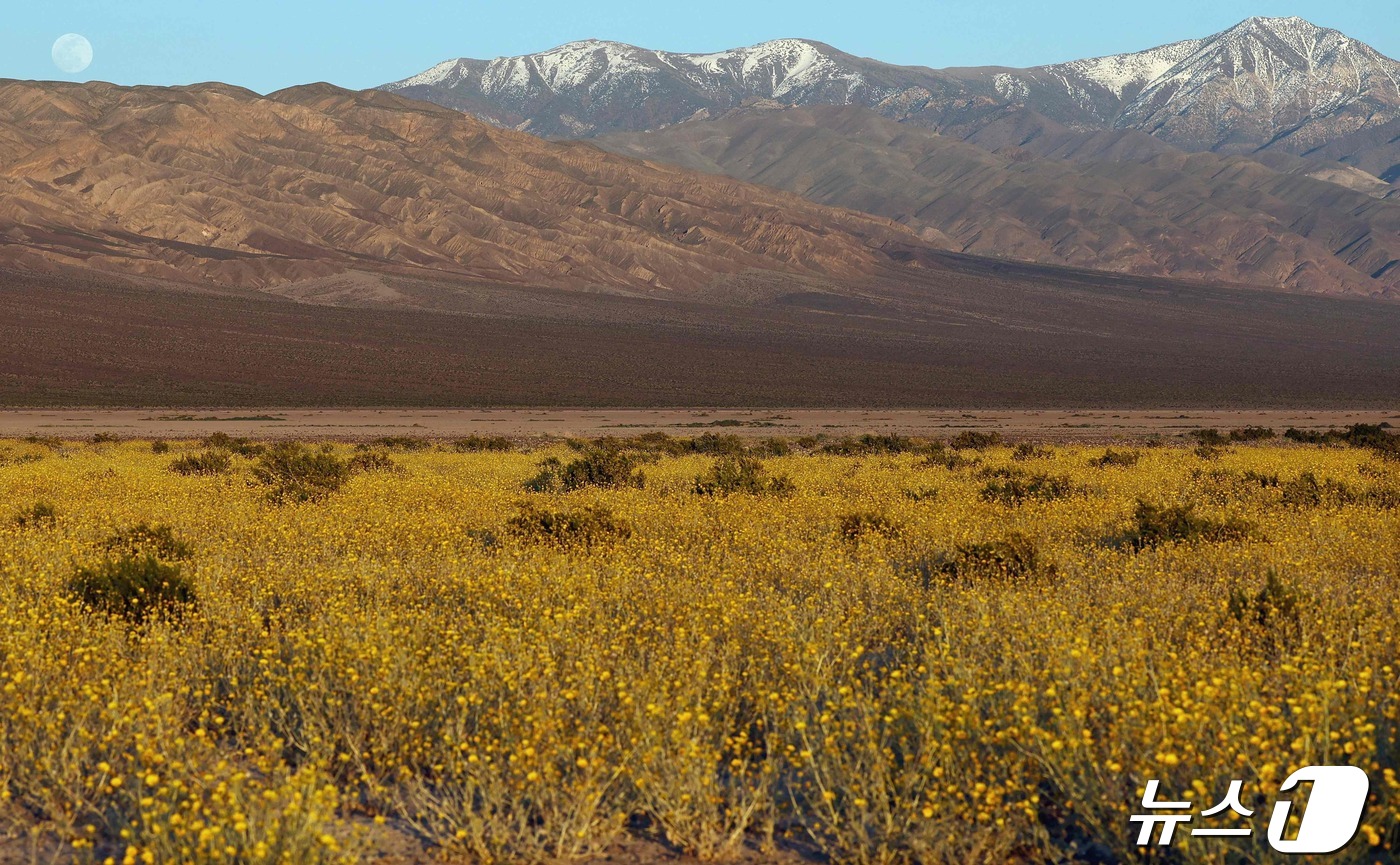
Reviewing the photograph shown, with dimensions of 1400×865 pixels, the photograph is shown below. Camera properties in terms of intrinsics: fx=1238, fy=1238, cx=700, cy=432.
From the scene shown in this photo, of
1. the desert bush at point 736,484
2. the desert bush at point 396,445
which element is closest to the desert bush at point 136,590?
the desert bush at point 736,484

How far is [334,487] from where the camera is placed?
19719 mm

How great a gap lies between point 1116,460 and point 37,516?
21.7 metres

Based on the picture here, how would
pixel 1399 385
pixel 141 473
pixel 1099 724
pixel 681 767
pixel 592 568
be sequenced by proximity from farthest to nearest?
pixel 1399 385
pixel 141 473
pixel 592 568
pixel 1099 724
pixel 681 767

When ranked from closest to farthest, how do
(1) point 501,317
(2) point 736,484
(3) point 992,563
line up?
(3) point 992,563, (2) point 736,484, (1) point 501,317

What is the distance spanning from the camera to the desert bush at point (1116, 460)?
88.1 feet

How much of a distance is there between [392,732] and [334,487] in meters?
13.7

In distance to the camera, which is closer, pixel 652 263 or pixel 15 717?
pixel 15 717

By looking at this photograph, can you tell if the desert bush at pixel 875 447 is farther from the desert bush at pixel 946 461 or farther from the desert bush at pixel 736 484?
the desert bush at pixel 736 484

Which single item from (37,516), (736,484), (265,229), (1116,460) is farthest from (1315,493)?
(265,229)

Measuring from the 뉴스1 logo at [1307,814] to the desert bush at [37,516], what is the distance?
44.0ft

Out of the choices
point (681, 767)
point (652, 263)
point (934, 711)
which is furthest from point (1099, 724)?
point (652, 263)

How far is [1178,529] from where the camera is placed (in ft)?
45.2

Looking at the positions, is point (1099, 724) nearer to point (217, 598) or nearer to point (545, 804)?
point (545, 804)

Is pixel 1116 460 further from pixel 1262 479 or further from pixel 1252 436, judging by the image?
pixel 1252 436
